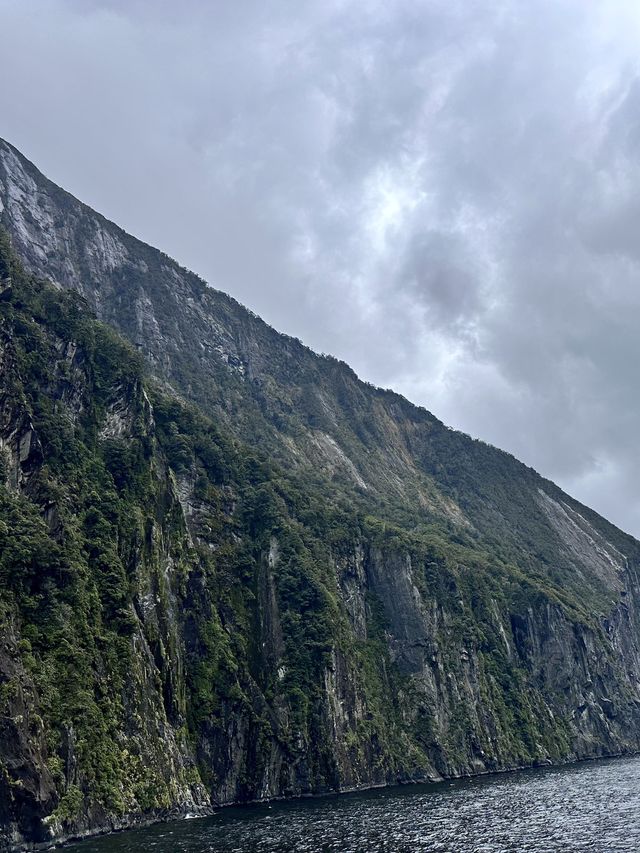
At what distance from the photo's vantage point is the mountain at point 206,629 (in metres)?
77.5

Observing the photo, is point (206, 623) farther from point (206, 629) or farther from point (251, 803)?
point (251, 803)

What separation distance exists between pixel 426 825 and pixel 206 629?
5193 cm

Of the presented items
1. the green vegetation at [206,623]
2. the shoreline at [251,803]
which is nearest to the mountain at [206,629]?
the green vegetation at [206,623]

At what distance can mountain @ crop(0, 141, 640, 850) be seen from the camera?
77.5 metres

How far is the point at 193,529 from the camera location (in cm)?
12719

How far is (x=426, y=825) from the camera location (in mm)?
68125

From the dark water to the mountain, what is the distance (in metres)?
8.86

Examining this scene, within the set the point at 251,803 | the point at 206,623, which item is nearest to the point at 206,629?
the point at 206,623

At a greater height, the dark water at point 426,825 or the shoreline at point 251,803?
the shoreline at point 251,803

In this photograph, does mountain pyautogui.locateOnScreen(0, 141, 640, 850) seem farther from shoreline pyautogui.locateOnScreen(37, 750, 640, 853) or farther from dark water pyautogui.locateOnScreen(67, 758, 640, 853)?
dark water pyautogui.locateOnScreen(67, 758, 640, 853)

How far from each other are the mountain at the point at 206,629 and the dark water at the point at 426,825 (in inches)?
349

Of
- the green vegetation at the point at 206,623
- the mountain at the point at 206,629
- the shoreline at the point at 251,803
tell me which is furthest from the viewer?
the green vegetation at the point at 206,623

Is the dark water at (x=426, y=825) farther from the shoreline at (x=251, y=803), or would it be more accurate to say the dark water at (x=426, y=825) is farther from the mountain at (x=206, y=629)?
the mountain at (x=206, y=629)

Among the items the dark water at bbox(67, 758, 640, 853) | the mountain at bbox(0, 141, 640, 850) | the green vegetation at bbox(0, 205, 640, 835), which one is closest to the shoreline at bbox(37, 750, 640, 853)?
the mountain at bbox(0, 141, 640, 850)
